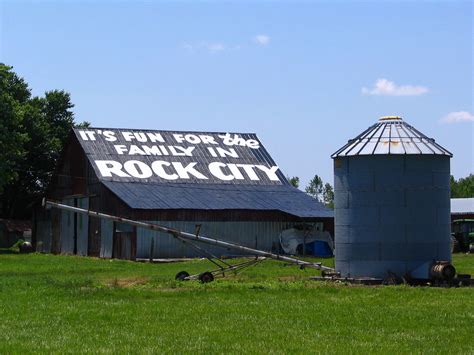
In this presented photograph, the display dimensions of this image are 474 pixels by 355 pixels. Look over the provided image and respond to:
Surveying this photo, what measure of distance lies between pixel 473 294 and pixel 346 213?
6.20 m

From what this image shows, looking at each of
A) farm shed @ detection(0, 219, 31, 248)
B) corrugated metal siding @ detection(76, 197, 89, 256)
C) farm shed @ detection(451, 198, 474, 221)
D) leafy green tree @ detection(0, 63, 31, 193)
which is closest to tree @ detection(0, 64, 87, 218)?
farm shed @ detection(0, 219, 31, 248)

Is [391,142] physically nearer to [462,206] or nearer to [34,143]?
[34,143]

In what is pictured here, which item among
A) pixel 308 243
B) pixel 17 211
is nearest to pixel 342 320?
pixel 308 243

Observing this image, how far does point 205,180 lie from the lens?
59.0 meters

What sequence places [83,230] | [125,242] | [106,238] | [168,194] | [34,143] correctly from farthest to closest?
[34,143], [83,230], [168,194], [106,238], [125,242]

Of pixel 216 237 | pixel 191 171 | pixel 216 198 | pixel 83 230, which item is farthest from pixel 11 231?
pixel 216 237

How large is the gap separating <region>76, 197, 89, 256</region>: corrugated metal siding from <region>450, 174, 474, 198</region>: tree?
96.3m

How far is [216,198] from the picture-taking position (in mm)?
55844

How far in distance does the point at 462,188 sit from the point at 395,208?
128 meters

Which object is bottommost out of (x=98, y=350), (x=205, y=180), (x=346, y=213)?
(x=98, y=350)

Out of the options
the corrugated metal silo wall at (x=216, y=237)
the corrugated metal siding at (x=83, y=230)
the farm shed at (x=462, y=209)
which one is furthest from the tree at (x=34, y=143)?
the farm shed at (x=462, y=209)

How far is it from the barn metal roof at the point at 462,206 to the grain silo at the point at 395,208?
56.5 m

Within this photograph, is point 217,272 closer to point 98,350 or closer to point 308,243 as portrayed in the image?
point 98,350

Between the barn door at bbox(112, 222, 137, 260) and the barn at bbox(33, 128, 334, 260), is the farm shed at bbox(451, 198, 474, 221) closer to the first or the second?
the barn at bbox(33, 128, 334, 260)
